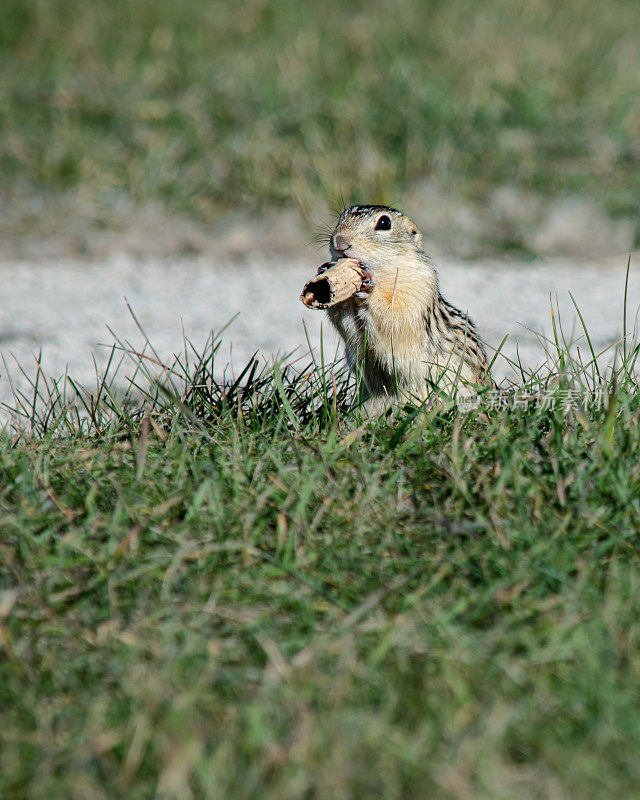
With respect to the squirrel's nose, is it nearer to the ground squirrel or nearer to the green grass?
the ground squirrel

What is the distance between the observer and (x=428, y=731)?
2.10 metres

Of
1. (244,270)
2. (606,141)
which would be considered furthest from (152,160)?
(606,141)

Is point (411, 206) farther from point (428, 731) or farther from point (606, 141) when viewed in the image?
point (428, 731)

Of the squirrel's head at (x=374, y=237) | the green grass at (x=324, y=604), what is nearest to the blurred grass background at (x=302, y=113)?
the squirrel's head at (x=374, y=237)

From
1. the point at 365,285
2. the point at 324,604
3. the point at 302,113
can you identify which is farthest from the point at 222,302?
the point at 324,604

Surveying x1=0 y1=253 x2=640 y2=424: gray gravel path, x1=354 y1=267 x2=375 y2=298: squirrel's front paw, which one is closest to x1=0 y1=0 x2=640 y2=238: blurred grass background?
x1=0 y1=253 x2=640 y2=424: gray gravel path

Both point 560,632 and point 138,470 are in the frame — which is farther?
point 138,470

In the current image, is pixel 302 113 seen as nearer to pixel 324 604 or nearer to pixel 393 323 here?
pixel 393 323

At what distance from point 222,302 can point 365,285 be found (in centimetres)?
180

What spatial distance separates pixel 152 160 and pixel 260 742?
17.7 feet

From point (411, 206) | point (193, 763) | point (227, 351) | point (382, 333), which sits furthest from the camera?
point (411, 206)

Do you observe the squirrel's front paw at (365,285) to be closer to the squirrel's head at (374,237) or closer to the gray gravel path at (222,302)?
the squirrel's head at (374,237)

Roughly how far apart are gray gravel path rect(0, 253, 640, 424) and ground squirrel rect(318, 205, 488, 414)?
481 millimetres

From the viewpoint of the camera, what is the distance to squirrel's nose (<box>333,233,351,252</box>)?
4.08 meters
